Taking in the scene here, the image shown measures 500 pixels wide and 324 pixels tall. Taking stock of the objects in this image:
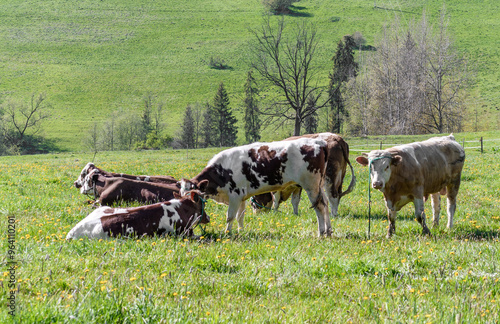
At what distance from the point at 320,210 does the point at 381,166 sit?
1556 mm

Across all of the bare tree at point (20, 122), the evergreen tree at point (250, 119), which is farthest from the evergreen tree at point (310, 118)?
the bare tree at point (20, 122)

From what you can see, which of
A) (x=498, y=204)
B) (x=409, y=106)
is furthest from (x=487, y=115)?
(x=498, y=204)

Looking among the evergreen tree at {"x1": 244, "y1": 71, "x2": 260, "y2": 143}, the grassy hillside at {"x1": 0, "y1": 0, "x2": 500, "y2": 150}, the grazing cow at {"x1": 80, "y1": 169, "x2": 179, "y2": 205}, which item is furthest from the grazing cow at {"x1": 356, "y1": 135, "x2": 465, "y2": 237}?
the grassy hillside at {"x1": 0, "y1": 0, "x2": 500, "y2": 150}

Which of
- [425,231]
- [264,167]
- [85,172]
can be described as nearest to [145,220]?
[264,167]

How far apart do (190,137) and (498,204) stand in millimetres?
87675

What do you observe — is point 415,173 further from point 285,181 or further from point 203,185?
point 203,185

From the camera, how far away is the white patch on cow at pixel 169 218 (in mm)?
7926

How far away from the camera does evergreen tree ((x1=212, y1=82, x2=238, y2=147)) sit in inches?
3905

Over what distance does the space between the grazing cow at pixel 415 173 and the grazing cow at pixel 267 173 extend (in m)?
1.14

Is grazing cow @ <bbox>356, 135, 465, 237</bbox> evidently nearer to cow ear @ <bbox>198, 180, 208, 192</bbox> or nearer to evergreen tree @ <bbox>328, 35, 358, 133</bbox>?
cow ear @ <bbox>198, 180, 208, 192</bbox>

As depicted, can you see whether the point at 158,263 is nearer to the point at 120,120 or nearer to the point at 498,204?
the point at 498,204

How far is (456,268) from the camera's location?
572 centimetres

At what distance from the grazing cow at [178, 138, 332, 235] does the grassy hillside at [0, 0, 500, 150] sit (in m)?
87.3

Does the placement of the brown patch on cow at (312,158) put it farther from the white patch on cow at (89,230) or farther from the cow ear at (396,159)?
the white patch on cow at (89,230)
